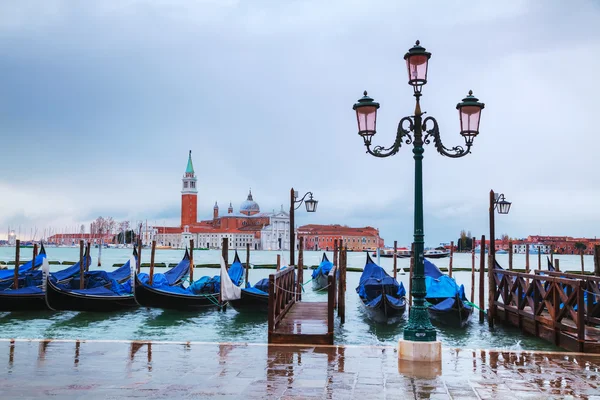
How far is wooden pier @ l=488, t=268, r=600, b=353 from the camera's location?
592 cm

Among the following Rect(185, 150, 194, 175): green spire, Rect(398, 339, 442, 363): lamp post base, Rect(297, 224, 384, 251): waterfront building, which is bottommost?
Rect(398, 339, 442, 363): lamp post base

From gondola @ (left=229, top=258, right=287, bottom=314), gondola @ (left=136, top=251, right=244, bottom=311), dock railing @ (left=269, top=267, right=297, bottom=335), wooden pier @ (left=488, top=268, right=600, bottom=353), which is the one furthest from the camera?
gondola @ (left=136, top=251, right=244, bottom=311)

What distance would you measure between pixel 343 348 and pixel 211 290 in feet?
26.0

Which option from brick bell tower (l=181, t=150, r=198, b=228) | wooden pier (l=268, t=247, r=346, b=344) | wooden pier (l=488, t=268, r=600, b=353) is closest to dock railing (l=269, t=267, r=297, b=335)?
wooden pier (l=268, t=247, r=346, b=344)

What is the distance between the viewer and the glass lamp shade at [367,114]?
5.09 metres

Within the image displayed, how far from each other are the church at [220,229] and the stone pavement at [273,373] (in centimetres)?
8596

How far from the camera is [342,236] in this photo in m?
88.5

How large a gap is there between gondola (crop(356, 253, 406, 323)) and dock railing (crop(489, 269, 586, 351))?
5.92 ft

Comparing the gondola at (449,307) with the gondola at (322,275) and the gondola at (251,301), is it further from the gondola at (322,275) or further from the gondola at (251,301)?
the gondola at (322,275)

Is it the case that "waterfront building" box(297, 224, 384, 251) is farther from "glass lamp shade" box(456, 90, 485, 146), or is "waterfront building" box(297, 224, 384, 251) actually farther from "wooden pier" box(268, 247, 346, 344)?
"glass lamp shade" box(456, 90, 485, 146)

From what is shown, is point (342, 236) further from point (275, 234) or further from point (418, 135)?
point (418, 135)

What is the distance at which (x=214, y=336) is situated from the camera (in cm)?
952

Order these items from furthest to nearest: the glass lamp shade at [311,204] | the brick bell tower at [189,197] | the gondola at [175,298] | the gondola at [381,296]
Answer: the brick bell tower at [189,197] < the gondola at [175,298] < the glass lamp shade at [311,204] < the gondola at [381,296]

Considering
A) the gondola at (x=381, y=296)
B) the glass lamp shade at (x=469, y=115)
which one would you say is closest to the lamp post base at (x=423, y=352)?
the glass lamp shade at (x=469, y=115)
